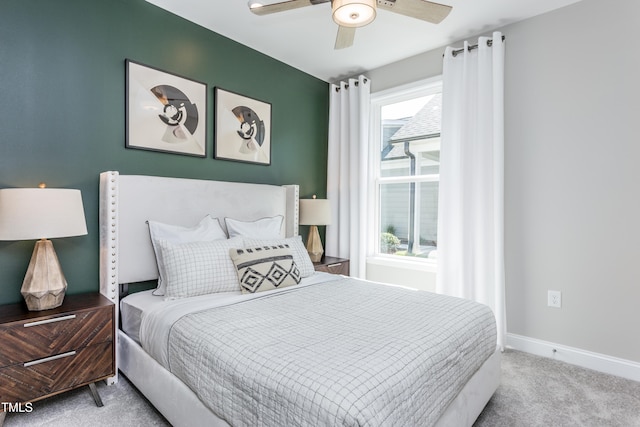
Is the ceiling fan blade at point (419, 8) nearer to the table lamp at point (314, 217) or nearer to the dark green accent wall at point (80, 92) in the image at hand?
the dark green accent wall at point (80, 92)

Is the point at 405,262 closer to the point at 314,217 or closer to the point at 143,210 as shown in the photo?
the point at 314,217

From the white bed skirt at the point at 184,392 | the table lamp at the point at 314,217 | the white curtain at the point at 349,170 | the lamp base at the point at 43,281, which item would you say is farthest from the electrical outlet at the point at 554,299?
the lamp base at the point at 43,281

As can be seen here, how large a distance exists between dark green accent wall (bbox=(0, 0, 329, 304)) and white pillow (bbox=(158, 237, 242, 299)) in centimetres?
62

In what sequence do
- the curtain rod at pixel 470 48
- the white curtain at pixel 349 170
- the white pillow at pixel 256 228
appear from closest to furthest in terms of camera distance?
the white pillow at pixel 256 228, the curtain rod at pixel 470 48, the white curtain at pixel 349 170

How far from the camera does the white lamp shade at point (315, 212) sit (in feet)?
11.6

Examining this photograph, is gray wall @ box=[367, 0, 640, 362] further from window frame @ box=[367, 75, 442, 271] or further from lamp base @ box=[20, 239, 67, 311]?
lamp base @ box=[20, 239, 67, 311]

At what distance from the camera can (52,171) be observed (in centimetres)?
212

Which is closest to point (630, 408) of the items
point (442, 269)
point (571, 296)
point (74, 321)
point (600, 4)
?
point (571, 296)

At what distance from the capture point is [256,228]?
2855 mm

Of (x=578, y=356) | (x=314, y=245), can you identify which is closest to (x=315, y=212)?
(x=314, y=245)

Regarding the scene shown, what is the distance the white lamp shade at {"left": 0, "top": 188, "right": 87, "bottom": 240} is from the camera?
169 cm

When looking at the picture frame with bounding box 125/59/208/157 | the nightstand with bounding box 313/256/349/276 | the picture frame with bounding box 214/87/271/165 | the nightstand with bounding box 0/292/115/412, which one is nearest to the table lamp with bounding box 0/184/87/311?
the nightstand with bounding box 0/292/115/412

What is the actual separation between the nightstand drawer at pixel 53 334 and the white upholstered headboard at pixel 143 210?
0.30 m

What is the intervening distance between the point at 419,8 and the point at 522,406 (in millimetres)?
2334
